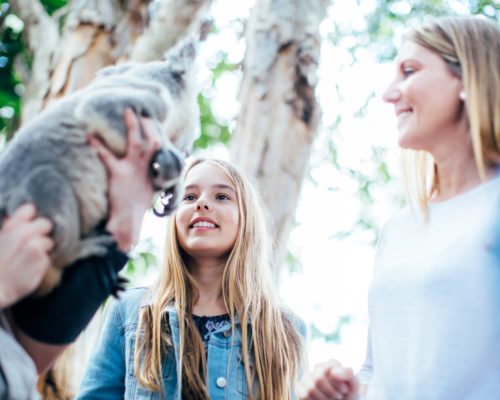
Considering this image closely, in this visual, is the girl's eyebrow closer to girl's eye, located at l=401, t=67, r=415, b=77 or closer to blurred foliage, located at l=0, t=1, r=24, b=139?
girl's eye, located at l=401, t=67, r=415, b=77

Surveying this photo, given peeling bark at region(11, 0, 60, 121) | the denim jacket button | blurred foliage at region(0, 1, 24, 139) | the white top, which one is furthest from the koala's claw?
blurred foliage at region(0, 1, 24, 139)

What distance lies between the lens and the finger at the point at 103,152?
5.06 feet

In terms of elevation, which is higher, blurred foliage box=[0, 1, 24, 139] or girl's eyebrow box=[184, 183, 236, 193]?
blurred foliage box=[0, 1, 24, 139]

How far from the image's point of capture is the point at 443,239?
1.66 metres

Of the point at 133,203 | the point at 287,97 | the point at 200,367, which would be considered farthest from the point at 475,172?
the point at 287,97

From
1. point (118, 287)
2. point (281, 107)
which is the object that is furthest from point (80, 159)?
point (281, 107)

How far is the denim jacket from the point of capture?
7.51 ft

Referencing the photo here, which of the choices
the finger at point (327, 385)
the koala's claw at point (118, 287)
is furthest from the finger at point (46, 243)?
the finger at point (327, 385)

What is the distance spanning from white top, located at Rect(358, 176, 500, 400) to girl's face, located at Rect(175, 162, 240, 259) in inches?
33.0

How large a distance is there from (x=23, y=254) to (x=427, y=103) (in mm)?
1022

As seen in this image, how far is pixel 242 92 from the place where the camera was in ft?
14.5

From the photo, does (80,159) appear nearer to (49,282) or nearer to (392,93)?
(49,282)

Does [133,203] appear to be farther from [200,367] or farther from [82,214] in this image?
[200,367]

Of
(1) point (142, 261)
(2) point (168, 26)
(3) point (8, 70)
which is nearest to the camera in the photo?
(2) point (168, 26)
